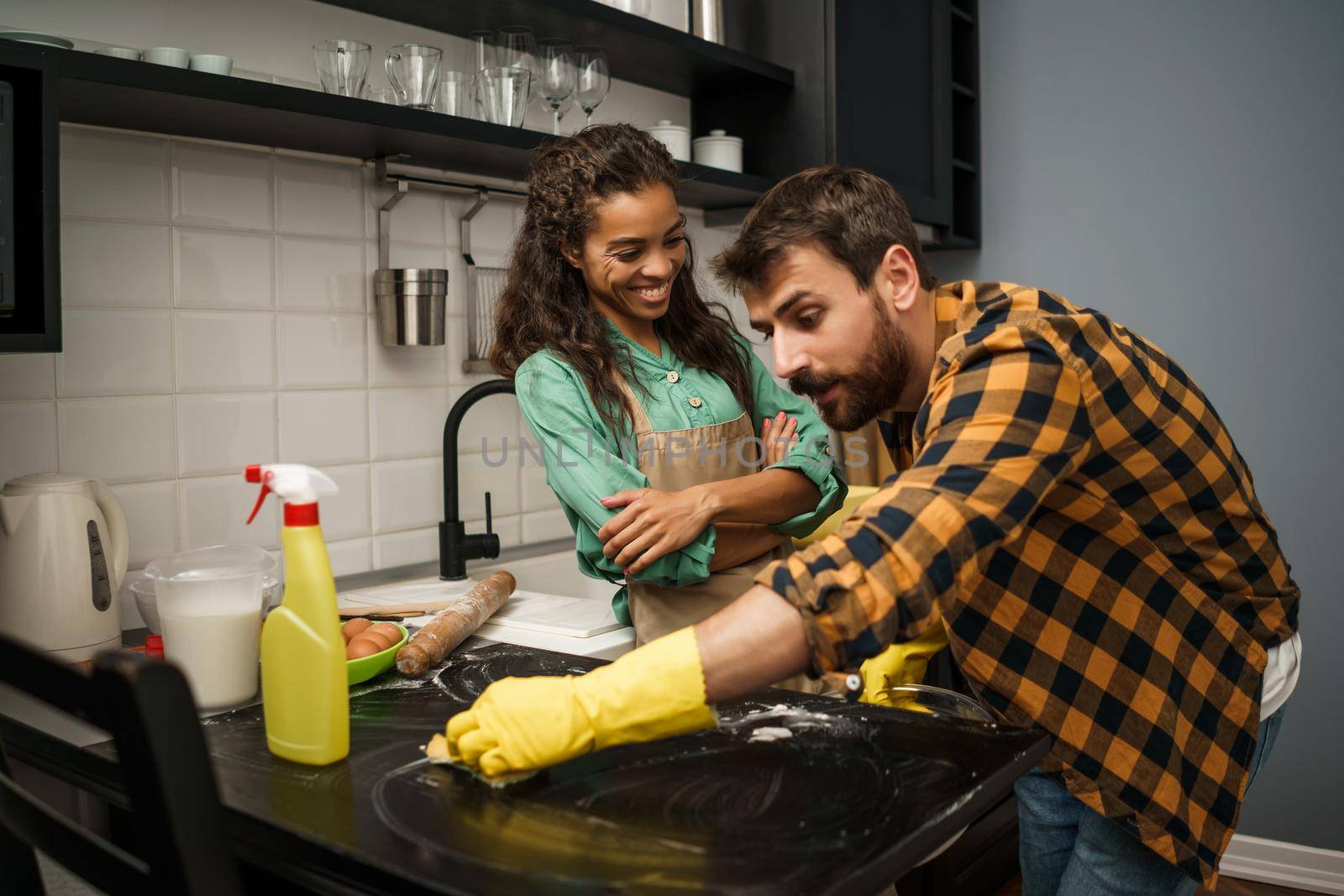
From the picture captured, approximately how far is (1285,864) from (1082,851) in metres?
1.96

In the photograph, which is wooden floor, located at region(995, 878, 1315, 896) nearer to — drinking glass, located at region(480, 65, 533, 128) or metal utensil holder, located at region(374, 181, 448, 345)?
metal utensil holder, located at region(374, 181, 448, 345)

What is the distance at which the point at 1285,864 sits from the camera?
2.75 meters

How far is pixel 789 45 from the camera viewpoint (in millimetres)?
2537

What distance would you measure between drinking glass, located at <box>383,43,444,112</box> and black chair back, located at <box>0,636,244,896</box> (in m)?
1.29

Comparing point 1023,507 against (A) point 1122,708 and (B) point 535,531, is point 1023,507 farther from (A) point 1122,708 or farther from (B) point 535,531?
(B) point 535,531

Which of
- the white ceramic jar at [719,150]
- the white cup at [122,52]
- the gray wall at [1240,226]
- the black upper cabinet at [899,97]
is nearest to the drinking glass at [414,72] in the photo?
the white cup at [122,52]

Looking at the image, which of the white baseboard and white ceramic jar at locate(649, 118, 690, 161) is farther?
the white baseboard

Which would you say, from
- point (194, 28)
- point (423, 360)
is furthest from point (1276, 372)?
point (194, 28)

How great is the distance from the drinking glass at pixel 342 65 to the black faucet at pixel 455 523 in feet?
1.88

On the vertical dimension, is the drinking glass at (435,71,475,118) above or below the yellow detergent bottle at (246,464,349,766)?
above

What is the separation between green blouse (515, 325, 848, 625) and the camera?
5.20ft

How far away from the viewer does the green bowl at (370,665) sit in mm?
1236

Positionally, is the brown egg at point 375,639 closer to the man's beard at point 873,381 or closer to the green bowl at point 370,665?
the green bowl at point 370,665

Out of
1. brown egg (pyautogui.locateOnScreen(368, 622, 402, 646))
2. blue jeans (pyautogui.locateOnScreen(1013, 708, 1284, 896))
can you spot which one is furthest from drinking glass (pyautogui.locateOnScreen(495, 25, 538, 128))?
blue jeans (pyautogui.locateOnScreen(1013, 708, 1284, 896))
